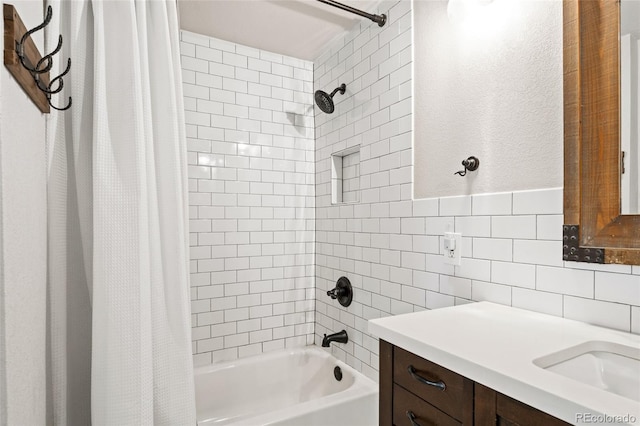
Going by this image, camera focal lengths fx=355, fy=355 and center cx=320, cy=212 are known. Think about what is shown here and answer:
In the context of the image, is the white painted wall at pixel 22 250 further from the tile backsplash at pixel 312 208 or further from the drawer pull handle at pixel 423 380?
the tile backsplash at pixel 312 208

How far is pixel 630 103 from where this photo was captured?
3.17 feet

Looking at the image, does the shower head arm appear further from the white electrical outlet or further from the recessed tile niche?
the white electrical outlet

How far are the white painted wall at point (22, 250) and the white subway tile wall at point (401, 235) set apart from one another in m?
1.41

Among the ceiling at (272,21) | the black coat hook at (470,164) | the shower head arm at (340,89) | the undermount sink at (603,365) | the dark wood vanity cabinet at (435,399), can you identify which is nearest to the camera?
the dark wood vanity cabinet at (435,399)

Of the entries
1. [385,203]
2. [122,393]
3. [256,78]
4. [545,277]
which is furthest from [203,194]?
[545,277]

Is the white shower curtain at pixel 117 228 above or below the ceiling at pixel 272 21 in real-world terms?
below

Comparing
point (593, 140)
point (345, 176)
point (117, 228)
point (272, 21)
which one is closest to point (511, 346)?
point (593, 140)

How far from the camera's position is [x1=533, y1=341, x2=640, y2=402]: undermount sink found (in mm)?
835

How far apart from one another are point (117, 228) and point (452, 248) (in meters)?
1.25

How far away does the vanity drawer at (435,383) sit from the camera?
0.82m

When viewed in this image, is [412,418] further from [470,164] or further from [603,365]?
[470,164]

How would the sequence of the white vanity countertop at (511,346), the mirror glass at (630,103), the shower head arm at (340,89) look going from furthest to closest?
the shower head arm at (340,89) < the mirror glass at (630,103) < the white vanity countertop at (511,346)

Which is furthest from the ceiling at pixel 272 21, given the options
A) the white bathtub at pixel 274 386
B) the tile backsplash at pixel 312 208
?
the white bathtub at pixel 274 386

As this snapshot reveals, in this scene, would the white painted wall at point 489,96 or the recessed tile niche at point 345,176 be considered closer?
the white painted wall at point 489,96
